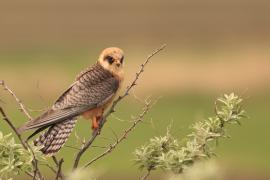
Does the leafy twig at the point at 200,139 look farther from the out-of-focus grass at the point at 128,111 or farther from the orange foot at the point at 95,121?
the out-of-focus grass at the point at 128,111

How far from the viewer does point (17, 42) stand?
121ft

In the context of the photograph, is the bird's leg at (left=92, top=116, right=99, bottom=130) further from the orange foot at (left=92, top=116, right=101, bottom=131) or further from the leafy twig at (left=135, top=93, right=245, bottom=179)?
the leafy twig at (left=135, top=93, right=245, bottom=179)

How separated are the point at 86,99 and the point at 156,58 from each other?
21693 mm

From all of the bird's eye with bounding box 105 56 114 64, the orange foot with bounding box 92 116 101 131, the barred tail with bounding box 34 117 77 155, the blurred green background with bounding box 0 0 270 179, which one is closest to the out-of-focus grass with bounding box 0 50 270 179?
the blurred green background with bounding box 0 0 270 179

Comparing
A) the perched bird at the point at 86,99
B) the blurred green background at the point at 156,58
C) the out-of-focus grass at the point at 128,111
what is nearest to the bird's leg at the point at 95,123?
the perched bird at the point at 86,99

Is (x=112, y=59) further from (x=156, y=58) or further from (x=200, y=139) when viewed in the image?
(x=156, y=58)

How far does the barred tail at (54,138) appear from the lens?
6820 millimetres

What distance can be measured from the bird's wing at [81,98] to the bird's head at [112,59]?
0.09 meters

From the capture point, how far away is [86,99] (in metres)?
8.25

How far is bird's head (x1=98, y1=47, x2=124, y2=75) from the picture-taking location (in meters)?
8.24

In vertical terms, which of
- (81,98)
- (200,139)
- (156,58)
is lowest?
(200,139)

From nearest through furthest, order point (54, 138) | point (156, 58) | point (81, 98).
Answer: point (54, 138) → point (81, 98) → point (156, 58)

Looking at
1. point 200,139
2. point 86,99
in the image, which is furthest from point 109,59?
point 200,139

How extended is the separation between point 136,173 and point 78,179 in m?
18.8
